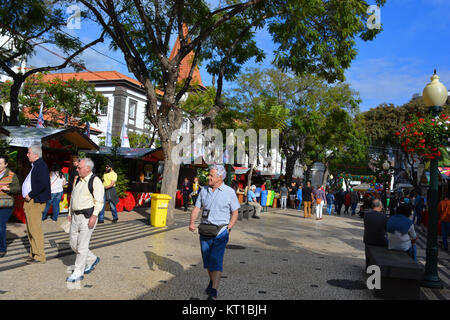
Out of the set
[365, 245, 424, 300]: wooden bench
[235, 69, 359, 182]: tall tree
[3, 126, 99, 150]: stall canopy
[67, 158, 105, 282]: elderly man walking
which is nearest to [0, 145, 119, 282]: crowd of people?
[67, 158, 105, 282]: elderly man walking

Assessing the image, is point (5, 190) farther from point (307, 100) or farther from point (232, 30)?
point (307, 100)

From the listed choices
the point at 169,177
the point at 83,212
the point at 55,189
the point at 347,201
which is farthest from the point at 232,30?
the point at 347,201

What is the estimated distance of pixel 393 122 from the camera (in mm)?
34969

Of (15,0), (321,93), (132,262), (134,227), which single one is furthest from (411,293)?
(321,93)

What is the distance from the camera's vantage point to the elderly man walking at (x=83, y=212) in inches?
212

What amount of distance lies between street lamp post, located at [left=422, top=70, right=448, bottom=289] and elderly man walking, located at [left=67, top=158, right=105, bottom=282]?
5441mm

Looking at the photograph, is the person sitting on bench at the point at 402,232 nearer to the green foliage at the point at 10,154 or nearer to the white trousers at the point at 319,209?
the green foliage at the point at 10,154

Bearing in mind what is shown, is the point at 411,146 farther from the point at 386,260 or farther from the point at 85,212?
the point at 85,212

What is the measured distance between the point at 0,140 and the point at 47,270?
6519 mm

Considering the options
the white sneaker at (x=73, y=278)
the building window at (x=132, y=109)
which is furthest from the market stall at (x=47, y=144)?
the building window at (x=132, y=109)

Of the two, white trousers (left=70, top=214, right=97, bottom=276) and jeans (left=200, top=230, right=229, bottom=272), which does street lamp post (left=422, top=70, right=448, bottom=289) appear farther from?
white trousers (left=70, top=214, right=97, bottom=276)

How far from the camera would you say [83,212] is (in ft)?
17.8

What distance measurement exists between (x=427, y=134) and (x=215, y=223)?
13.4 ft

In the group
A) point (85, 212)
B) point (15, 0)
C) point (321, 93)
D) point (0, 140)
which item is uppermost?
point (321, 93)
